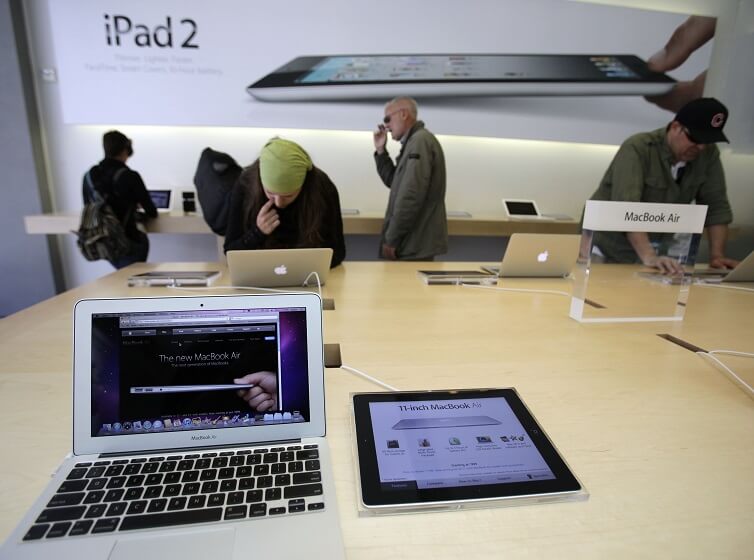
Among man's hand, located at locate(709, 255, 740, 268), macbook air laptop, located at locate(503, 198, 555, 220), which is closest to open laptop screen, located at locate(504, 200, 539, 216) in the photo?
macbook air laptop, located at locate(503, 198, 555, 220)

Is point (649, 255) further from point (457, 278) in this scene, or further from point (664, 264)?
point (457, 278)

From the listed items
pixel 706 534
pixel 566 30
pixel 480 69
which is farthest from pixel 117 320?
pixel 566 30

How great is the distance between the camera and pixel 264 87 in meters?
2.96

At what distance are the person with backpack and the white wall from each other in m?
0.71

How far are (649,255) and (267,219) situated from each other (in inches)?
63.4

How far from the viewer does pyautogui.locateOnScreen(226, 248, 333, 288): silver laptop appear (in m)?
1.24

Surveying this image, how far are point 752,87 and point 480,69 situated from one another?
205 centimetres

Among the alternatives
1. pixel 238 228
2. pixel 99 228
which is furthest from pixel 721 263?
pixel 99 228

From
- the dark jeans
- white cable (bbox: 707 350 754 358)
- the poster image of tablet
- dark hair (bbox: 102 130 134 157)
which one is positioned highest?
the poster image of tablet

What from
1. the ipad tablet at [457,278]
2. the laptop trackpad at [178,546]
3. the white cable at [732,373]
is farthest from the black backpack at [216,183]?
the white cable at [732,373]

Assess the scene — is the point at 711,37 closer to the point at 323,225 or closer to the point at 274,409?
the point at 323,225

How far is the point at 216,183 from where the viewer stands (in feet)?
Answer: 7.53

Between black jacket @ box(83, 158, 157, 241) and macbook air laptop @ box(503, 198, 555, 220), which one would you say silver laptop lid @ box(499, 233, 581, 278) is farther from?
black jacket @ box(83, 158, 157, 241)

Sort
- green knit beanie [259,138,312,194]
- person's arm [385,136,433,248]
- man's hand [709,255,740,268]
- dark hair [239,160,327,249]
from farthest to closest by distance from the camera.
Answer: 1. person's arm [385,136,433,248]
2. man's hand [709,255,740,268]
3. dark hair [239,160,327,249]
4. green knit beanie [259,138,312,194]
